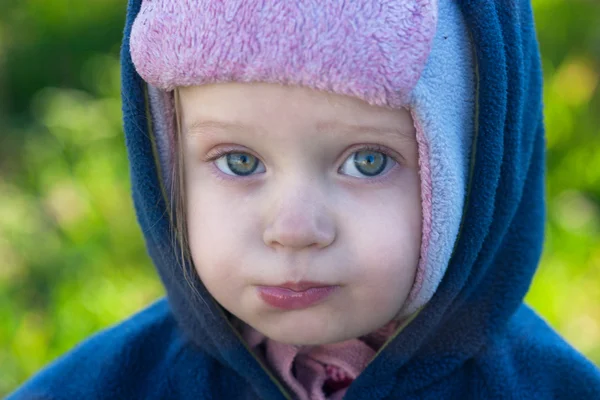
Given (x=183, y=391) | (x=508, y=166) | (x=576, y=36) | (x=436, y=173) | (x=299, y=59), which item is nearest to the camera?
(x=299, y=59)

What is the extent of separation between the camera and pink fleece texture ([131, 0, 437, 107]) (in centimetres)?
106

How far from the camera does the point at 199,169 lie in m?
1.23

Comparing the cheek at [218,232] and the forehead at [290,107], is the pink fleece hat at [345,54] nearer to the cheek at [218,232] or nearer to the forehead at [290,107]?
the forehead at [290,107]

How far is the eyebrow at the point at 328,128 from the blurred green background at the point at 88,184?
1461 millimetres

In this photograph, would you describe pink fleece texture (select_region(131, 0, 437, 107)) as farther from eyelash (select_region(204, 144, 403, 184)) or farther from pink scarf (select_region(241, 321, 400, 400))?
pink scarf (select_region(241, 321, 400, 400))

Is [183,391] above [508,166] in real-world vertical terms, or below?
below

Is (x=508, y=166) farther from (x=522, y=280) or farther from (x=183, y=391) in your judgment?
(x=183, y=391)

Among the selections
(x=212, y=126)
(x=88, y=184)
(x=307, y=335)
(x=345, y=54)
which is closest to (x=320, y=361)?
(x=307, y=335)

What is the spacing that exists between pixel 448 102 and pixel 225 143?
318 mm

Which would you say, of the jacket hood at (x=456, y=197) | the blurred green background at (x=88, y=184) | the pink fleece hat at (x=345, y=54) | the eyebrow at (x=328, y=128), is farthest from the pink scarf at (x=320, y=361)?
the blurred green background at (x=88, y=184)

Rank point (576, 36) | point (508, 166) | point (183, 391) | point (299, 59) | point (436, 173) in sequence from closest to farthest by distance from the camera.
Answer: point (299, 59)
point (436, 173)
point (508, 166)
point (183, 391)
point (576, 36)

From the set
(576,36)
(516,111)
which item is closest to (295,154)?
(516,111)

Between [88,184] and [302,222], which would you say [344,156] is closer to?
[302,222]

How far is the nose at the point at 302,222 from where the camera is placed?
1.11 meters
